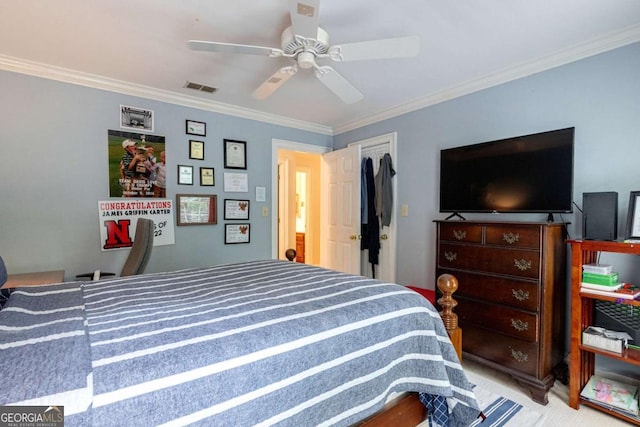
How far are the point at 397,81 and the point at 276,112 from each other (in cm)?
148

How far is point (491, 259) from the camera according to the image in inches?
84.4

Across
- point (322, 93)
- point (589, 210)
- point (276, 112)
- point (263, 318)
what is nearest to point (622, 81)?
point (589, 210)

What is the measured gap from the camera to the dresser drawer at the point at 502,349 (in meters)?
1.95

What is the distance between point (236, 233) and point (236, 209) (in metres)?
0.27

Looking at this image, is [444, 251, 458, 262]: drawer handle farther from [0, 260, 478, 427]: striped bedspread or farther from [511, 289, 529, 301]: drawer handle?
[0, 260, 478, 427]: striped bedspread

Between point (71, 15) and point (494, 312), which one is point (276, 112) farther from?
point (494, 312)

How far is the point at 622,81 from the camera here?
78.0 inches

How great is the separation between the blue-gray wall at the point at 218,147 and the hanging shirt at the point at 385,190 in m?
0.12

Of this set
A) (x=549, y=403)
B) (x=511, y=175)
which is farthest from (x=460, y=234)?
(x=549, y=403)

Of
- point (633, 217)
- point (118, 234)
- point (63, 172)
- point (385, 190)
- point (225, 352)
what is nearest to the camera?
point (225, 352)

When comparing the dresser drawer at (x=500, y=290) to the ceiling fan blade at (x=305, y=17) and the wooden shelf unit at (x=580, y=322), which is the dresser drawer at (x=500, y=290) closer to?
the wooden shelf unit at (x=580, y=322)

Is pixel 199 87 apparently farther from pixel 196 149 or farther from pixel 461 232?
pixel 461 232

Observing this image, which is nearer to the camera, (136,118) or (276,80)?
(276,80)

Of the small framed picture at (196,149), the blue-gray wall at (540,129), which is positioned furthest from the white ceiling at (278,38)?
the small framed picture at (196,149)
